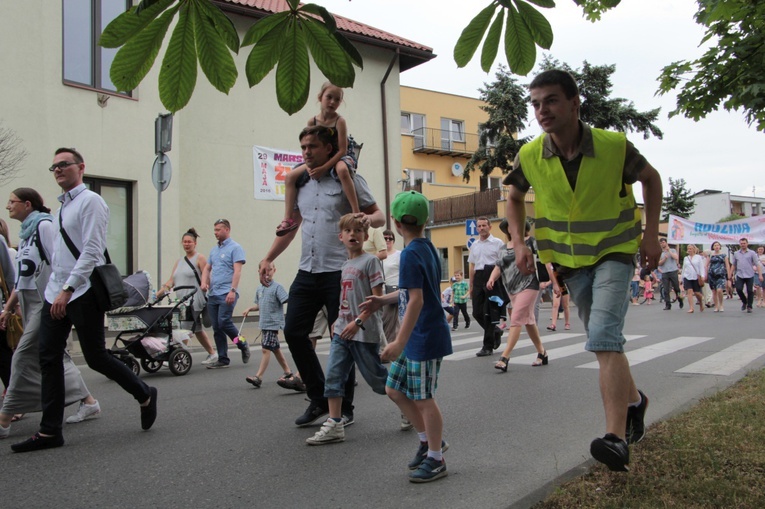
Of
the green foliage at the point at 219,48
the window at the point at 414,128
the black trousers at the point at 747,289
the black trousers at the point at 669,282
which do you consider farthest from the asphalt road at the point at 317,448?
the window at the point at 414,128

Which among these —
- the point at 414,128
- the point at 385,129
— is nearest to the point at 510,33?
the point at 385,129

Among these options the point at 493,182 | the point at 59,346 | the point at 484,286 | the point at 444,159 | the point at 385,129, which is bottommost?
the point at 59,346

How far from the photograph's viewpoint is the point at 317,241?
15.1 feet

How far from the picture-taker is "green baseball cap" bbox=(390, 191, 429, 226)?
3723 mm

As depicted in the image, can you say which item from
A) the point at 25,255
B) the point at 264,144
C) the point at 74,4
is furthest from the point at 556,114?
the point at 264,144

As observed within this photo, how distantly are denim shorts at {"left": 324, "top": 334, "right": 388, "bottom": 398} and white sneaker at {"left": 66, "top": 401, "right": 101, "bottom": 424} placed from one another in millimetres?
2313

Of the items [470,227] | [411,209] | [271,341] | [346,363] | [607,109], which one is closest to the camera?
[411,209]

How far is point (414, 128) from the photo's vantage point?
127 ft

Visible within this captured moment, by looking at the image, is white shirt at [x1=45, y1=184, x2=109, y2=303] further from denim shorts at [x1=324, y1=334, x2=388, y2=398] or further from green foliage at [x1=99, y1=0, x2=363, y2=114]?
→ green foliage at [x1=99, y1=0, x2=363, y2=114]

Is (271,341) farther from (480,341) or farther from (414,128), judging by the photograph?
(414,128)

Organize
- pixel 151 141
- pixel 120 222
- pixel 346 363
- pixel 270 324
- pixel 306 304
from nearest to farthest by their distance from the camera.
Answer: pixel 346 363 < pixel 306 304 < pixel 270 324 < pixel 120 222 < pixel 151 141

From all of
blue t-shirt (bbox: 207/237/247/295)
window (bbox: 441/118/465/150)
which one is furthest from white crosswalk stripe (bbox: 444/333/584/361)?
window (bbox: 441/118/465/150)

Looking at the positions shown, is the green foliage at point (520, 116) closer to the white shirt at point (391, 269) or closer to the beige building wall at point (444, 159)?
the beige building wall at point (444, 159)

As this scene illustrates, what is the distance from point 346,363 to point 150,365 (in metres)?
4.84
